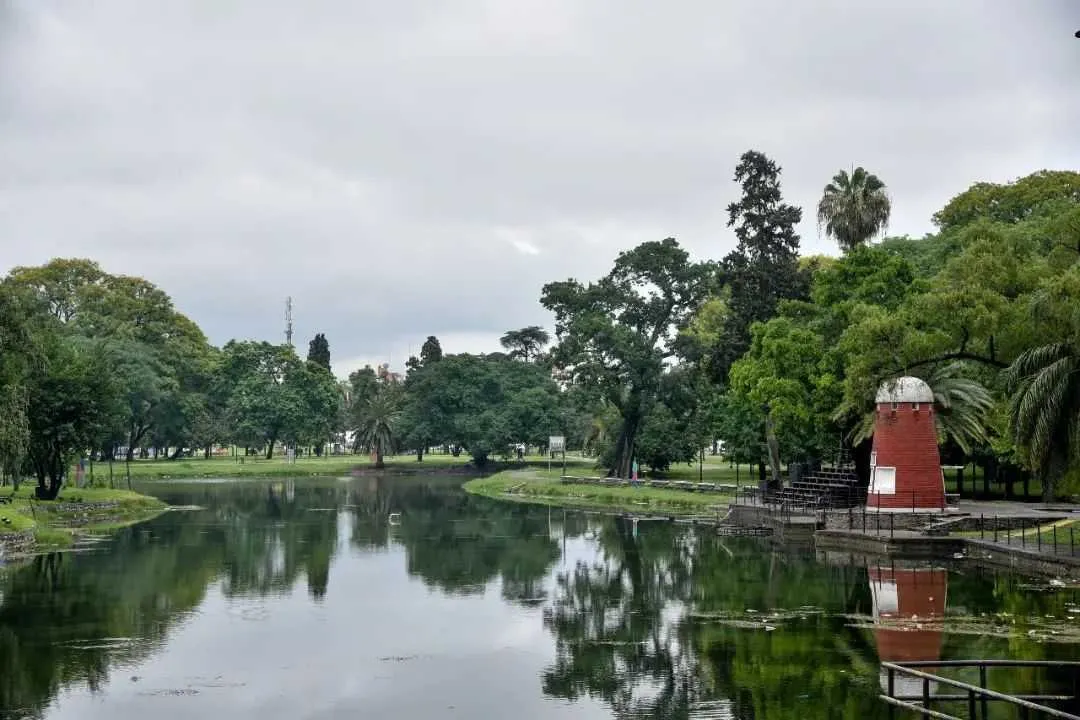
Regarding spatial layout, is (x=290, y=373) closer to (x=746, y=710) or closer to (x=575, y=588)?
(x=575, y=588)

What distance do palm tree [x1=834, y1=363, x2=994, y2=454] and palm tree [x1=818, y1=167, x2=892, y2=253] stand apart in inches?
482

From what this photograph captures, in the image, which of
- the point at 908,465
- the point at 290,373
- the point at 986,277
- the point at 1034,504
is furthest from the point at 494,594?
the point at 290,373

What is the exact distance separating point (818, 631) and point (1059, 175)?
67775 millimetres

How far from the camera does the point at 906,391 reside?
5081cm

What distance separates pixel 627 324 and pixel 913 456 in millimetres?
41336

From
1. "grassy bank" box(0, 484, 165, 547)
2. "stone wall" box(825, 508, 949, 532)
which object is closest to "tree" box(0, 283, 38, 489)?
"grassy bank" box(0, 484, 165, 547)

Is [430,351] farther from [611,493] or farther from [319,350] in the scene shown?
[611,493]

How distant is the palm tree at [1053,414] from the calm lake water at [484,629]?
170 inches

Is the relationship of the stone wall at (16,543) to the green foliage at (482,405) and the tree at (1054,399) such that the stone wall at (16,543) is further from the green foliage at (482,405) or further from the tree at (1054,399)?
the green foliage at (482,405)

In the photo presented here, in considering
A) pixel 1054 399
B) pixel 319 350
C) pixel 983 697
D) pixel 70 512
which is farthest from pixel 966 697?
pixel 319 350

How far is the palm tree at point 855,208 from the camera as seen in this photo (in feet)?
209

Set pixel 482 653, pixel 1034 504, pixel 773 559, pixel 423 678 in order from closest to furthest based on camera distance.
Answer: pixel 423 678, pixel 482 653, pixel 773 559, pixel 1034 504

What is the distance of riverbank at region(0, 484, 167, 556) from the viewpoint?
4953 centimetres

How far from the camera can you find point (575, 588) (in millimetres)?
40469
